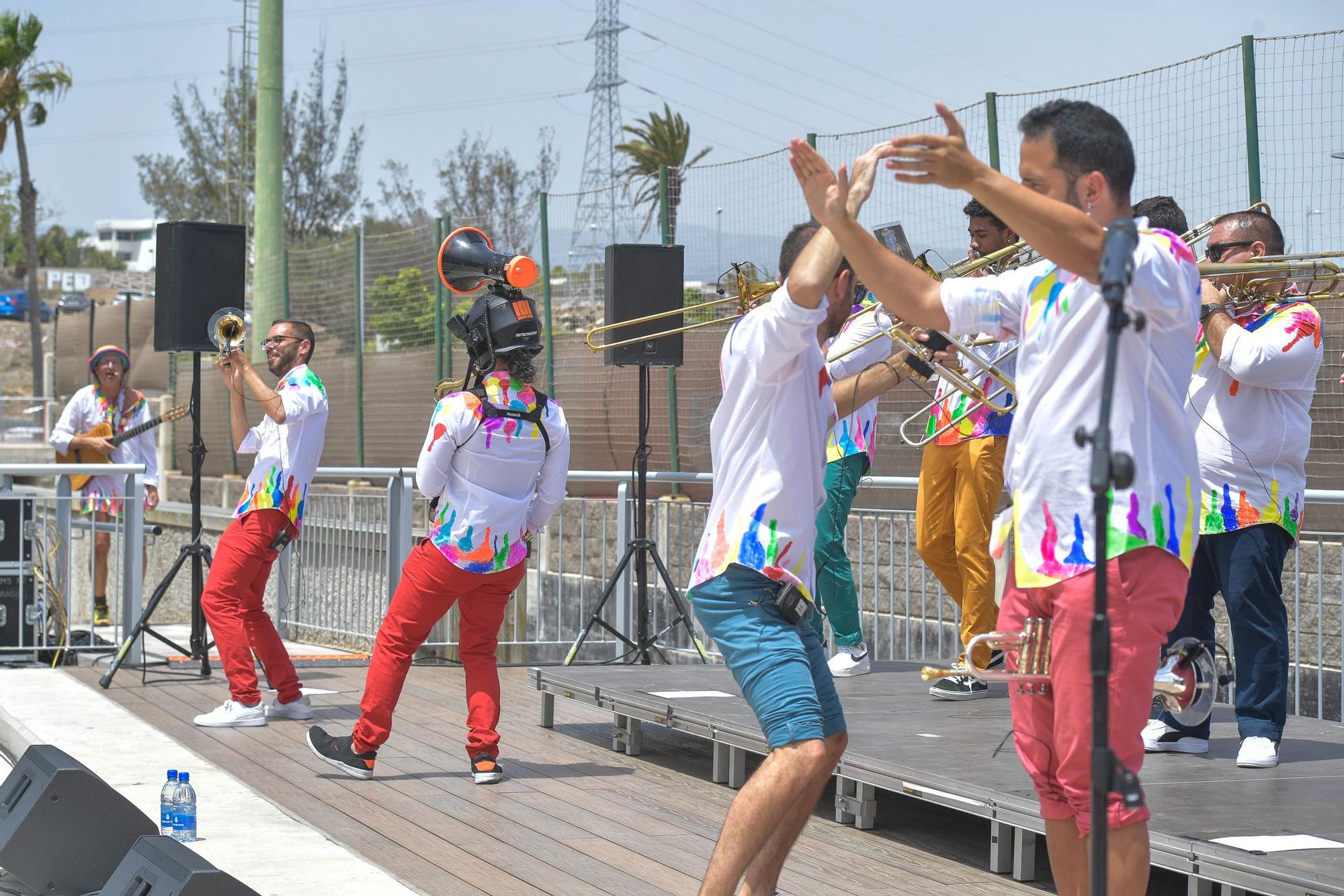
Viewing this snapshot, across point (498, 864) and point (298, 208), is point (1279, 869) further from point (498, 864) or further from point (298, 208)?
point (298, 208)

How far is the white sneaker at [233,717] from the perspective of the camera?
6746mm

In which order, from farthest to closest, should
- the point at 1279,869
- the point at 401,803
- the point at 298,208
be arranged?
the point at 298,208, the point at 401,803, the point at 1279,869

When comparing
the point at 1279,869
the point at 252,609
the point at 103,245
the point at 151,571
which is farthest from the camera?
the point at 103,245

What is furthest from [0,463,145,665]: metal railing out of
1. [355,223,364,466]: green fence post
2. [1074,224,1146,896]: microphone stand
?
[1074,224,1146,896]: microphone stand

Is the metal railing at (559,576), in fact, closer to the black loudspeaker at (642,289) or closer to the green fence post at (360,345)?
the black loudspeaker at (642,289)

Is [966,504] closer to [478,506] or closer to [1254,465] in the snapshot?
[1254,465]

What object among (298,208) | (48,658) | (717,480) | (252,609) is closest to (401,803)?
(252,609)

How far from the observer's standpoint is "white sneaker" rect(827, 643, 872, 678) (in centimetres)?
649

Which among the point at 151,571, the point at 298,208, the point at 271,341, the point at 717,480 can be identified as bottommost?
the point at 151,571

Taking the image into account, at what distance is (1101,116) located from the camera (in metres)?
2.88

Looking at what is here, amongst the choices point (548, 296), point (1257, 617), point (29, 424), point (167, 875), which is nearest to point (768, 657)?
point (167, 875)

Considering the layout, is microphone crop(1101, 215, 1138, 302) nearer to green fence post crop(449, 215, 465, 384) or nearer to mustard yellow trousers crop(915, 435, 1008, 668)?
mustard yellow trousers crop(915, 435, 1008, 668)

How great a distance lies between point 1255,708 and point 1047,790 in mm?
1997

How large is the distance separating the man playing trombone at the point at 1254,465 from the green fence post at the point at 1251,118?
2659 millimetres
